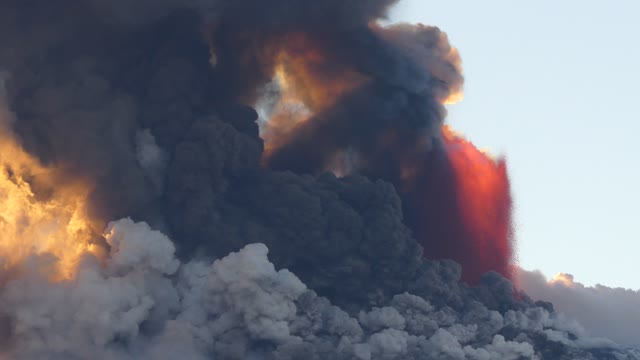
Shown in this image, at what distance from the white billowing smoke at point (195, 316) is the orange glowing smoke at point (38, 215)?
4.33 feet

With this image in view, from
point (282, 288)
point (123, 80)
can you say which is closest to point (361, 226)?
point (282, 288)

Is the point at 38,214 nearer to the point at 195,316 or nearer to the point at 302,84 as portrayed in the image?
the point at 195,316

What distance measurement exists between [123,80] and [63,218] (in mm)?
13070

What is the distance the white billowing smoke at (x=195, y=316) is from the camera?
4496 inches

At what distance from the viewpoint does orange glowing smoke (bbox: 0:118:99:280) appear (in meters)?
114

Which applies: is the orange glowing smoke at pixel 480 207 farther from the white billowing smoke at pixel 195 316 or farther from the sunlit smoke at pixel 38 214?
the sunlit smoke at pixel 38 214

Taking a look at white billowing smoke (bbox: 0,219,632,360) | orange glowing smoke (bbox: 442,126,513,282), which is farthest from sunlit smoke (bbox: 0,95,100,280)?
orange glowing smoke (bbox: 442,126,513,282)

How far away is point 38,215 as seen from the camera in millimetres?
116250

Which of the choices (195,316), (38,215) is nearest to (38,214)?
(38,215)

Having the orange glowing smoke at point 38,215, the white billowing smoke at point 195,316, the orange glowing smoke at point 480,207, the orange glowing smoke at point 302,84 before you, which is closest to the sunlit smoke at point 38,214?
the orange glowing smoke at point 38,215

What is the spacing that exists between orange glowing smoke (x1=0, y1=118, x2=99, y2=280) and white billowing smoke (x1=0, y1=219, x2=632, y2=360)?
51.9 inches

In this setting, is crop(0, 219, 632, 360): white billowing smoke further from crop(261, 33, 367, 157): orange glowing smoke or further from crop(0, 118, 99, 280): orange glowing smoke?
crop(261, 33, 367, 157): orange glowing smoke

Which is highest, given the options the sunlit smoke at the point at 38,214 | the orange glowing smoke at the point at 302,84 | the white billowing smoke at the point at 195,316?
the orange glowing smoke at the point at 302,84

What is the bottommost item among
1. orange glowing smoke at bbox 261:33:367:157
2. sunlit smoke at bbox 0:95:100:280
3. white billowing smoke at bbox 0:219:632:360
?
white billowing smoke at bbox 0:219:632:360
